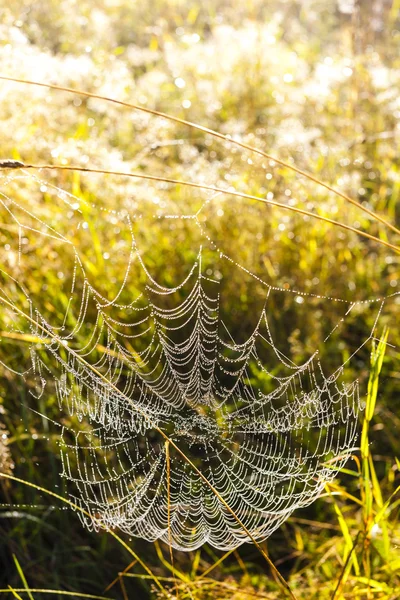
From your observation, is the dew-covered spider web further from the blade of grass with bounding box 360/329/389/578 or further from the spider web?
the blade of grass with bounding box 360/329/389/578

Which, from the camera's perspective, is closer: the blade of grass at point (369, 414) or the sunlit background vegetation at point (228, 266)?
the blade of grass at point (369, 414)

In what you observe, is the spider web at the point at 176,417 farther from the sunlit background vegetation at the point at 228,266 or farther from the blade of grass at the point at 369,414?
the blade of grass at the point at 369,414

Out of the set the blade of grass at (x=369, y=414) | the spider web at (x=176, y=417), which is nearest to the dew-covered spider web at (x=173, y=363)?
the spider web at (x=176, y=417)

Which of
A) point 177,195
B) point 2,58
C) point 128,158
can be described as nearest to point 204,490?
point 177,195

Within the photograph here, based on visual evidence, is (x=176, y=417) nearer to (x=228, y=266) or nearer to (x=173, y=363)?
(x=173, y=363)

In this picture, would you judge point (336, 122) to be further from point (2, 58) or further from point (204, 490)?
point (204, 490)
